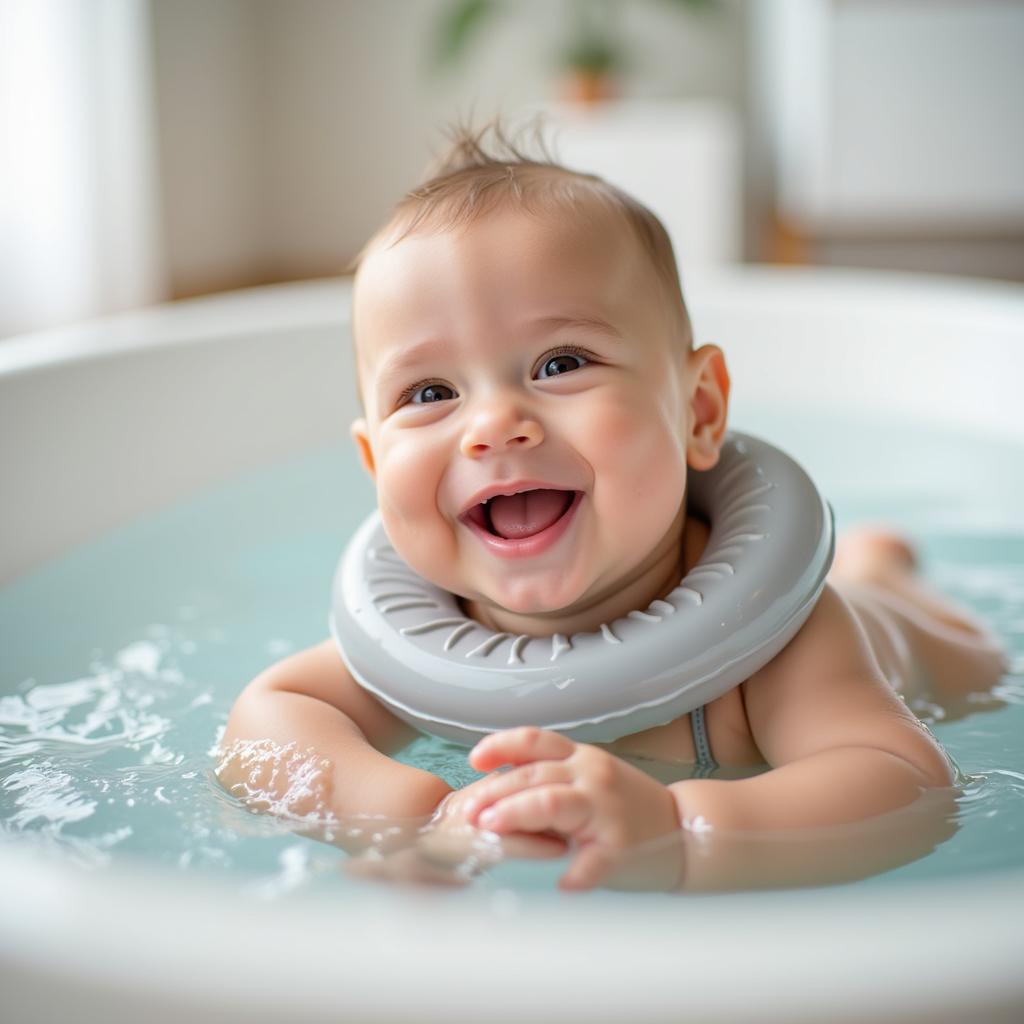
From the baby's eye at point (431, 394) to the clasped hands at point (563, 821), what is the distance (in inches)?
10.2

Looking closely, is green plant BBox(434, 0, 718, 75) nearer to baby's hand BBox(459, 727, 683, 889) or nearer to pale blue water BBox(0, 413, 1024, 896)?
pale blue water BBox(0, 413, 1024, 896)

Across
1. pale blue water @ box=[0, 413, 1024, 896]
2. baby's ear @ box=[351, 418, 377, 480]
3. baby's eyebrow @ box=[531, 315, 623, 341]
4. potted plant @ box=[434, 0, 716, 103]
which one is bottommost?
pale blue water @ box=[0, 413, 1024, 896]

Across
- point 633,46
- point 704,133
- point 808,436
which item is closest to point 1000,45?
point 704,133

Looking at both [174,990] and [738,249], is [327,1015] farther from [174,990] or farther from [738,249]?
[738,249]

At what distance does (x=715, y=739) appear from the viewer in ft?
3.04

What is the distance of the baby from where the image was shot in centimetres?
83

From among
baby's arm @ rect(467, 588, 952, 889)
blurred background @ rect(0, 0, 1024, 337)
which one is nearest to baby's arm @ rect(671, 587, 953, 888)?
baby's arm @ rect(467, 588, 952, 889)

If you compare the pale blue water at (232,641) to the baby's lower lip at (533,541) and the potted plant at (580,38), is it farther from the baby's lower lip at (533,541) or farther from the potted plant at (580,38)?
the potted plant at (580,38)

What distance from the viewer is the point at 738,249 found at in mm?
4152

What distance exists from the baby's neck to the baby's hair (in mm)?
166

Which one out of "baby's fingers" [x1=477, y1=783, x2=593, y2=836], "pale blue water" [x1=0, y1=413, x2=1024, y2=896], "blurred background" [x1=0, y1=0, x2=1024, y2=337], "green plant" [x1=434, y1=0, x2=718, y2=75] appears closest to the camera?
"baby's fingers" [x1=477, y1=783, x2=593, y2=836]

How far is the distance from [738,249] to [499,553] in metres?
3.47

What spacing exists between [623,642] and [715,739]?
12cm

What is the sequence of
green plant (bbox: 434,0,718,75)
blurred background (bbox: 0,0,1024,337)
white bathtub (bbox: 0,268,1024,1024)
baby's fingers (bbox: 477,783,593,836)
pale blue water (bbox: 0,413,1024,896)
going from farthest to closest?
1. green plant (bbox: 434,0,718,75)
2. blurred background (bbox: 0,0,1024,337)
3. pale blue water (bbox: 0,413,1024,896)
4. baby's fingers (bbox: 477,783,593,836)
5. white bathtub (bbox: 0,268,1024,1024)
